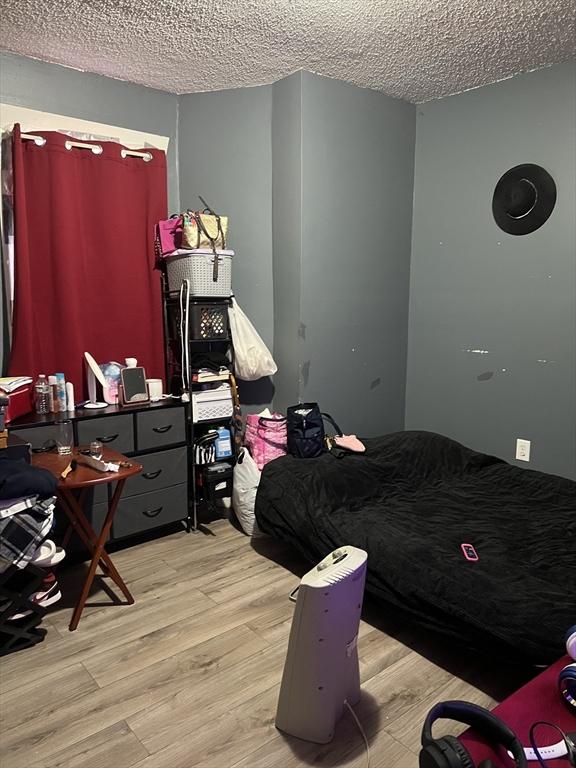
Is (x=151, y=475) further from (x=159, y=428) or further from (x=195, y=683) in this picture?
(x=195, y=683)

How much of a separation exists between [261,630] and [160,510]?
99 cm

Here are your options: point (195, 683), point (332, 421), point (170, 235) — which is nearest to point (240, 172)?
point (170, 235)

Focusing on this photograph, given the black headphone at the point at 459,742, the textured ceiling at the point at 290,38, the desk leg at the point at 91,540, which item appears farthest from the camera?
the textured ceiling at the point at 290,38

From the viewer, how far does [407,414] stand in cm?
409

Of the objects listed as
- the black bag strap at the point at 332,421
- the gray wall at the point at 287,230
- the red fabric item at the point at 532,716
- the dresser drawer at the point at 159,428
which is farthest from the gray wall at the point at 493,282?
the red fabric item at the point at 532,716

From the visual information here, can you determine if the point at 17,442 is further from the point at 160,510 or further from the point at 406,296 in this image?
the point at 406,296

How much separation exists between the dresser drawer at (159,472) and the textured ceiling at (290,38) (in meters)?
2.06

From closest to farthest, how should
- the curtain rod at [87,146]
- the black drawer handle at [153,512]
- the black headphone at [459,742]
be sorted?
the black headphone at [459,742], the curtain rod at [87,146], the black drawer handle at [153,512]

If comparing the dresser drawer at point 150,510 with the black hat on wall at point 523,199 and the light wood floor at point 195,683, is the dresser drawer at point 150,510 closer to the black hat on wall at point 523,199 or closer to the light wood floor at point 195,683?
the light wood floor at point 195,683

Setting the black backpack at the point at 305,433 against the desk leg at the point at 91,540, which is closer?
the desk leg at the point at 91,540

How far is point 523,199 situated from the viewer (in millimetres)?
3299

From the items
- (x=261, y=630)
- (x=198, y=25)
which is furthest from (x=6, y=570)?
(x=198, y=25)

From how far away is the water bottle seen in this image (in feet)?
9.30

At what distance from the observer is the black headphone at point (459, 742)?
1.03 m
